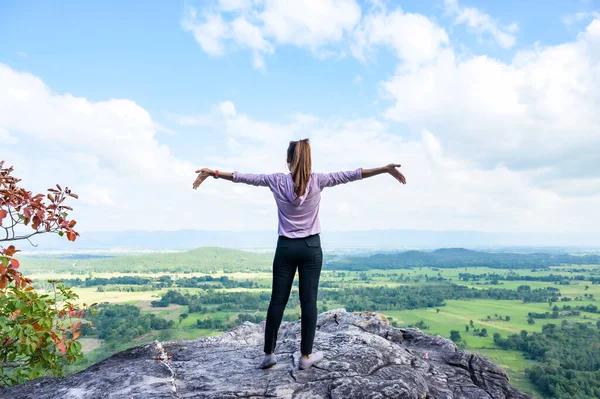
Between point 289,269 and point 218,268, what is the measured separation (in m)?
156

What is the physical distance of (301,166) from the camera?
5934mm

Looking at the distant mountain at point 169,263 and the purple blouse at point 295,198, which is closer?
the purple blouse at point 295,198

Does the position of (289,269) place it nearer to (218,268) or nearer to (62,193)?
(62,193)

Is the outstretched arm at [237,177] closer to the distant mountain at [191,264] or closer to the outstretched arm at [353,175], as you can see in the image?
the outstretched arm at [353,175]

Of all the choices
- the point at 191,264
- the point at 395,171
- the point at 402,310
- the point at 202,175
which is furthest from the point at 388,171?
the point at 191,264

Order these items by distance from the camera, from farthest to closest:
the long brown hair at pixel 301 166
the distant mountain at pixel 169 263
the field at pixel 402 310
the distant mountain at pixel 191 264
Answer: the distant mountain at pixel 191 264 < the distant mountain at pixel 169 263 < the field at pixel 402 310 < the long brown hair at pixel 301 166

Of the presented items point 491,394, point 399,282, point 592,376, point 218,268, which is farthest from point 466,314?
point 218,268

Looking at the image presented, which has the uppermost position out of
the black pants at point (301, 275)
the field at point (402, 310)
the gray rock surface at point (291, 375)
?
the black pants at point (301, 275)

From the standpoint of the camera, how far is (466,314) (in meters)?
80.9

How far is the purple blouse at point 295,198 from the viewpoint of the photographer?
19.7 ft

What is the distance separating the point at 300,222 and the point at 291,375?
92.1 inches

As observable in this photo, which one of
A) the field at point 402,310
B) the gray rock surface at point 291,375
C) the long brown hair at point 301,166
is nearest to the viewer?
the gray rock surface at point 291,375

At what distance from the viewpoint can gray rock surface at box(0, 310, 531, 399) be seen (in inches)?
221

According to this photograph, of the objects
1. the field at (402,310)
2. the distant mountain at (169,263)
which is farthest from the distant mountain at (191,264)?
the field at (402,310)
